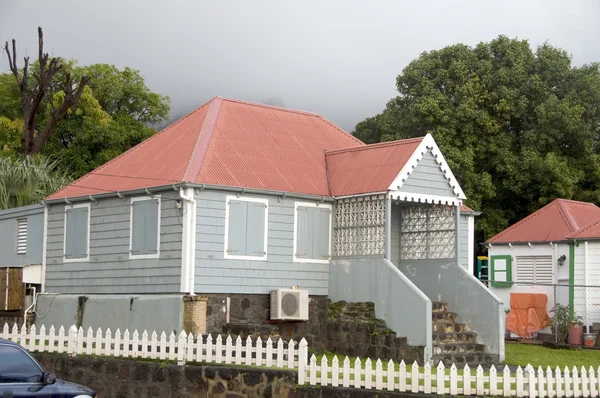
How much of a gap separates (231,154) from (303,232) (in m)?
2.65

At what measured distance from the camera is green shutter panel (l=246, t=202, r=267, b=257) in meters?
22.4

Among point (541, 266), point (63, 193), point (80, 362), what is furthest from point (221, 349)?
point (541, 266)

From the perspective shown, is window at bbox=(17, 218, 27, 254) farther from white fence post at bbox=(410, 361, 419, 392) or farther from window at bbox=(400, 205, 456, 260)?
white fence post at bbox=(410, 361, 419, 392)

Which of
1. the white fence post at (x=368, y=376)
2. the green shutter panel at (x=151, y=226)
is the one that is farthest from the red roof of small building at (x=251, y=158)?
the white fence post at (x=368, y=376)

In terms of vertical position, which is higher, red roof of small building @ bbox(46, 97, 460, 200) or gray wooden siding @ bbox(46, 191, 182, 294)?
red roof of small building @ bbox(46, 97, 460, 200)

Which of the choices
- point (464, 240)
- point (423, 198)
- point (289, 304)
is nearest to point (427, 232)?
point (464, 240)

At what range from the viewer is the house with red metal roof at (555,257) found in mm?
29125

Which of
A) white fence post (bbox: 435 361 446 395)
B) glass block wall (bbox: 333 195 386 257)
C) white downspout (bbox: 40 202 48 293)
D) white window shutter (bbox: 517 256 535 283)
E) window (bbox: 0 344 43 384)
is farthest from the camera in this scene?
white window shutter (bbox: 517 256 535 283)

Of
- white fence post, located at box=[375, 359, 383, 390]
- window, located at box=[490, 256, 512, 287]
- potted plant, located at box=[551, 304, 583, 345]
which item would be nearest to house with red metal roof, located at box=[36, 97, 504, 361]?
potted plant, located at box=[551, 304, 583, 345]

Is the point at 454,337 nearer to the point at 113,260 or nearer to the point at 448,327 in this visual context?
the point at 448,327

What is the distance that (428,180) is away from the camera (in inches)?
927

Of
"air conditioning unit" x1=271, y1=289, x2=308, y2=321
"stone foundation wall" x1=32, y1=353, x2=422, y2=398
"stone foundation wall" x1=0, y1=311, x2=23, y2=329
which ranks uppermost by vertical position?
"air conditioning unit" x1=271, y1=289, x2=308, y2=321

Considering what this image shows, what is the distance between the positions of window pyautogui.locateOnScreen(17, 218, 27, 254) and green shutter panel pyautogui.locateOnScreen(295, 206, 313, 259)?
8390 millimetres

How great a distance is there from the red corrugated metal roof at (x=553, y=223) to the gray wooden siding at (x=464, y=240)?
559cm
